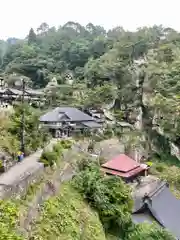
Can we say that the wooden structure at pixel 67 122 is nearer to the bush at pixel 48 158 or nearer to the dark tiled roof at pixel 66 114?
the dark tiled roof at pixel 66 114

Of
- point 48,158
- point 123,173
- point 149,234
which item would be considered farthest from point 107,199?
point 123,173

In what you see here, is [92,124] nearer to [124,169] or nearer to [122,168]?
[122,168]

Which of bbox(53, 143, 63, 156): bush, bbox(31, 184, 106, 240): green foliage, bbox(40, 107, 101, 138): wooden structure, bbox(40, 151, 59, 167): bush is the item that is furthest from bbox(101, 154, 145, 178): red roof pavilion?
bbox(31, 184, 106, 240): green foliage

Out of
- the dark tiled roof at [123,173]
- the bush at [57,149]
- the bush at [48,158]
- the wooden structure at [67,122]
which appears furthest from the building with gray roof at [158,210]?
the wooden structure at [67,122]

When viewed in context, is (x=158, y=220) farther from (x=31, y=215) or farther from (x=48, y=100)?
(x=48, y=100)

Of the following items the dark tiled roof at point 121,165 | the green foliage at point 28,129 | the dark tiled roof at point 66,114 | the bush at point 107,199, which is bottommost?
the dark tiled roof at point 121,165

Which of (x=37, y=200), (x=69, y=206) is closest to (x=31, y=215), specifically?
(x=37, y=200)

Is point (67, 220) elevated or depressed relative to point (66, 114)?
depressed

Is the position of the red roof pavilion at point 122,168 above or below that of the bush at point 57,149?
below
